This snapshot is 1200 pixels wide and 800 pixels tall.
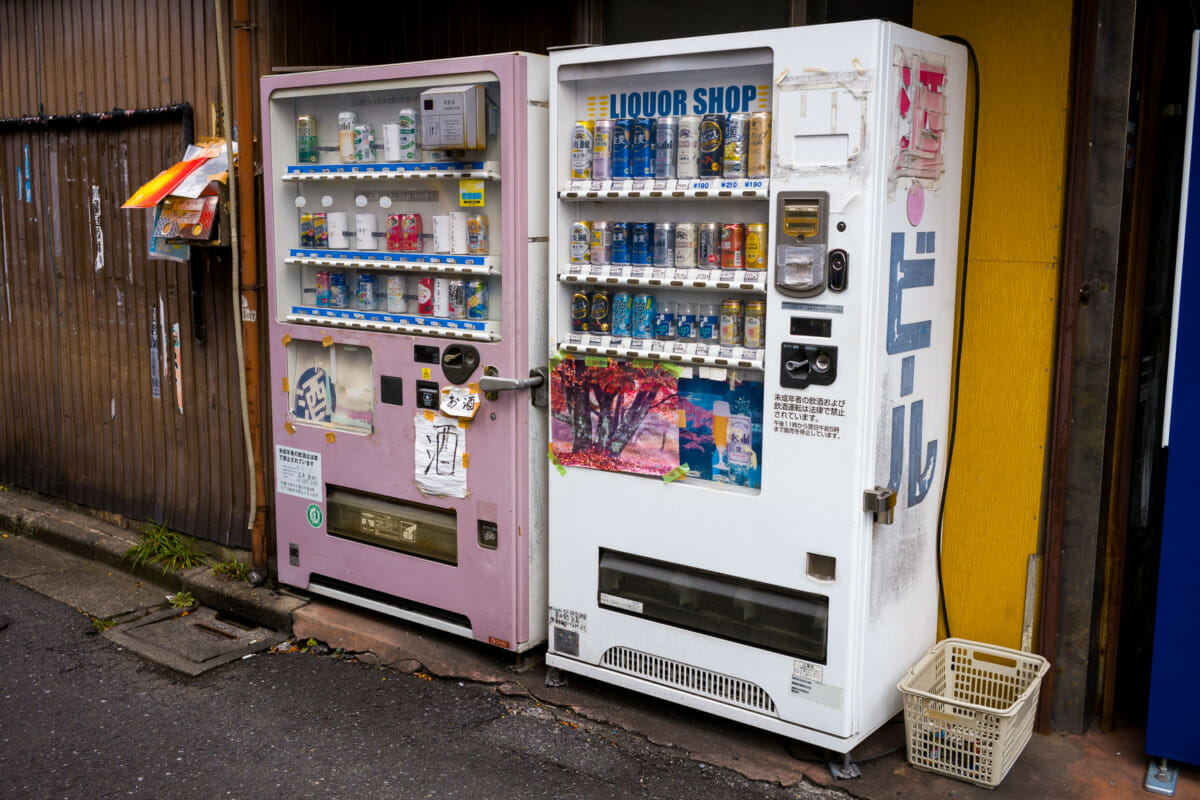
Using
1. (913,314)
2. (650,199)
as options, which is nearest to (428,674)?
(650,199)

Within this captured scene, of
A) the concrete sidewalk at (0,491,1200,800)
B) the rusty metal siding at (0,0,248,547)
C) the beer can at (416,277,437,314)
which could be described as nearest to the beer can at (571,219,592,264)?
the beer can at (416,277,437,314)

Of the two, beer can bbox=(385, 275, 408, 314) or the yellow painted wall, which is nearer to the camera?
the yellow painted wall

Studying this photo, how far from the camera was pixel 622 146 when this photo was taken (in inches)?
154

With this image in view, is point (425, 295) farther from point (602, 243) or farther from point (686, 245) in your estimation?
point (686, 245)

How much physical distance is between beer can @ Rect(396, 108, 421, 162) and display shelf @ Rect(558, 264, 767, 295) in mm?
950

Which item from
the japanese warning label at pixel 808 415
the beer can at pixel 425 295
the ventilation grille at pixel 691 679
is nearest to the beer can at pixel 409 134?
the beer can at pixel 425 295

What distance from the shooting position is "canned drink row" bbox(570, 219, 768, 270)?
369cm

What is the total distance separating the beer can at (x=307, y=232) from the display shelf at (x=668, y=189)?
1517 millimetres

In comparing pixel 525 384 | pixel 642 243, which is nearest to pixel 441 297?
pixel 525 384

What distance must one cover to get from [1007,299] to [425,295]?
2.39 m

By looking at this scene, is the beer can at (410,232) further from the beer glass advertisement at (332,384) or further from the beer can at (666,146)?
the beer can at (666,146)

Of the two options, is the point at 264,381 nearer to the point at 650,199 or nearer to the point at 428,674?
the point at 428,674

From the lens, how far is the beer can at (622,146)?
3904 mm

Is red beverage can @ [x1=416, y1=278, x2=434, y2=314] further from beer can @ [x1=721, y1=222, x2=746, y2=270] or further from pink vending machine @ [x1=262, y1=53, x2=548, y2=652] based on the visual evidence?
beer can @ [x1=721, y1=222, x2=746, y2=270]
